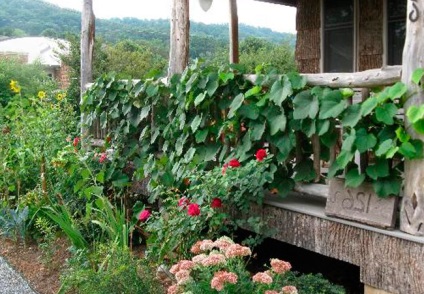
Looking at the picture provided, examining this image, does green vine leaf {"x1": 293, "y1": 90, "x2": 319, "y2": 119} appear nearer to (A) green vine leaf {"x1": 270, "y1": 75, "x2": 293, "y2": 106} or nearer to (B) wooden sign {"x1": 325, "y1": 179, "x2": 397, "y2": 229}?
(A) green vine leaf {"x1": 270, "y1": 75, "x2": 293, "y2": 106}

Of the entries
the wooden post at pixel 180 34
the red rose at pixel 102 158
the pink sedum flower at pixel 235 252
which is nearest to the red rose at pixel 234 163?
the pink sedum flower at pixel 235 252

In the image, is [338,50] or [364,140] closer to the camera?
[364,140]

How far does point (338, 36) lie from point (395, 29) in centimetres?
100

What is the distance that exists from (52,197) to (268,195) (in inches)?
104

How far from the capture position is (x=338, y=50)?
8414 millimetres

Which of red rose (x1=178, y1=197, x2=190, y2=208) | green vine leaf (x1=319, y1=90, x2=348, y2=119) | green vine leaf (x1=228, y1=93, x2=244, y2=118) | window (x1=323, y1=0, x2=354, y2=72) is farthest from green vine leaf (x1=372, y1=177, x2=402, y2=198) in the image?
window (x1=323, y1=0, x2=354, y2=72)

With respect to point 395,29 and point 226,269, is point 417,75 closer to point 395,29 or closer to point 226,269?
point 226,269

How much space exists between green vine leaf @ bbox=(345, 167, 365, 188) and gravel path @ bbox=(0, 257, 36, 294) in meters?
2.53

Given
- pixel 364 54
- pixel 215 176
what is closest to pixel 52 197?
pixel 215 176

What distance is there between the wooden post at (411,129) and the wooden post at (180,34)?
259cm

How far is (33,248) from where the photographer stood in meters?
5.68

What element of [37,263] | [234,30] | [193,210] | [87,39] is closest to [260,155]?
[193,210]

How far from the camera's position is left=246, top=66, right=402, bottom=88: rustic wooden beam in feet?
11.0

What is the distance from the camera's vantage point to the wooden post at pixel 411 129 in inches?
124
